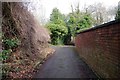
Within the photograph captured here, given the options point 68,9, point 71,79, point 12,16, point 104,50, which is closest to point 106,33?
point 104,50

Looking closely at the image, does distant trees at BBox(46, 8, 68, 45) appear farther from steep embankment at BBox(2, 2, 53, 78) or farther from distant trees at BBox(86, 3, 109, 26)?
steep embankment at BBox(2, 2, 53, 78)

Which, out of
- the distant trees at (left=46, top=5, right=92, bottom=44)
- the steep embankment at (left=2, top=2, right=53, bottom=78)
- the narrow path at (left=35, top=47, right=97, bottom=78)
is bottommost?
the narrow path at (left=35, top=47, right=97, bottom=78)

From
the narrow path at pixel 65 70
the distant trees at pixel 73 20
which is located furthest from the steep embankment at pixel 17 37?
the distant trees at pixel 73 20

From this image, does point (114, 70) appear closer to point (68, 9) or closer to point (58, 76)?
point (58, 76)

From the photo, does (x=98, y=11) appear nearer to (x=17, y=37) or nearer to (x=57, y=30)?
(x=57, y=30)

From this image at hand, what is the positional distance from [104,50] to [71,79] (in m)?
1.76

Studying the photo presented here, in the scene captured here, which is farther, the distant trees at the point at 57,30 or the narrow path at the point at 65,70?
the distant trees at the point at 57,30

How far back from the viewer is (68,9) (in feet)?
152

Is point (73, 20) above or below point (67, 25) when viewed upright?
above

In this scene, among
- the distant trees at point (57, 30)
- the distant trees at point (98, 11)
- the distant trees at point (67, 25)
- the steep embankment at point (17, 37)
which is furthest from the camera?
the distant trees at point (98, 11)

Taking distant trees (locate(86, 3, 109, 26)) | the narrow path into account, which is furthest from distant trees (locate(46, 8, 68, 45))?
the narrow path

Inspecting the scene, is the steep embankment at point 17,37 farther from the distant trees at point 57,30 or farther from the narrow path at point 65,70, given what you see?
the distant trees at point 57,30

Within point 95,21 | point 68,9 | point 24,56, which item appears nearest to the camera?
point 24,56

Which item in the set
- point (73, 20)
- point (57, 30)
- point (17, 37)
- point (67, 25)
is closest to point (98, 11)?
point (73, 20)
